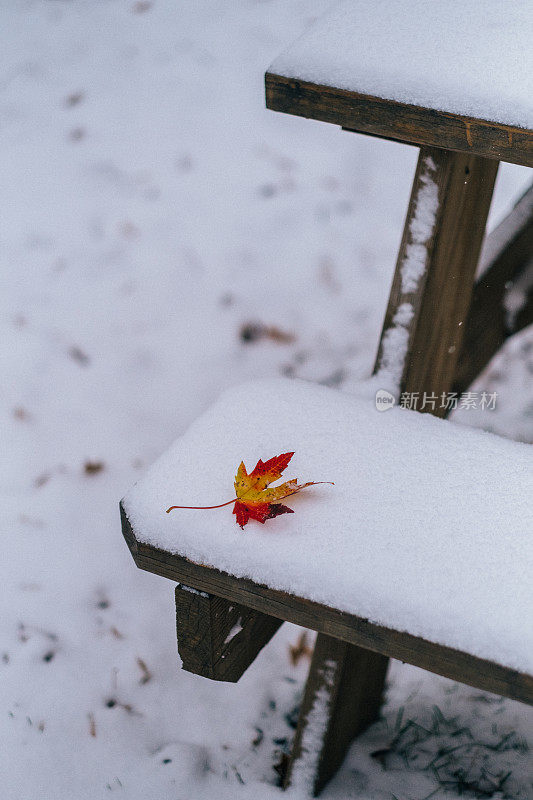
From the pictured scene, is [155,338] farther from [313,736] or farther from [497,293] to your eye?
[313,736]

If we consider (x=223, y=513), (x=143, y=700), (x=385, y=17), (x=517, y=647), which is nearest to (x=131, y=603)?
(x=143, y=700)

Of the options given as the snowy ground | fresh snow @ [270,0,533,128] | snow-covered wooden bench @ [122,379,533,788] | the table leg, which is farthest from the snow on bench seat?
fresh snow @ [270,0,533,128]

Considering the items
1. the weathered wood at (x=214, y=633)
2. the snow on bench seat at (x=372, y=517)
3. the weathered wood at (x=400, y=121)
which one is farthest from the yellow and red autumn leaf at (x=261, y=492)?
the weathered wood at (x=400, y=121)

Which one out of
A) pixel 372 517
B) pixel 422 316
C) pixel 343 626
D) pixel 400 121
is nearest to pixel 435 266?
pixel 422 316

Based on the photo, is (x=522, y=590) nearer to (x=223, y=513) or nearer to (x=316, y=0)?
(x=223, y=513)

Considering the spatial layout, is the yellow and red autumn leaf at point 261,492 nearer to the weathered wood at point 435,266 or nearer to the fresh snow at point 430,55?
the weathered wood at point 435,266
